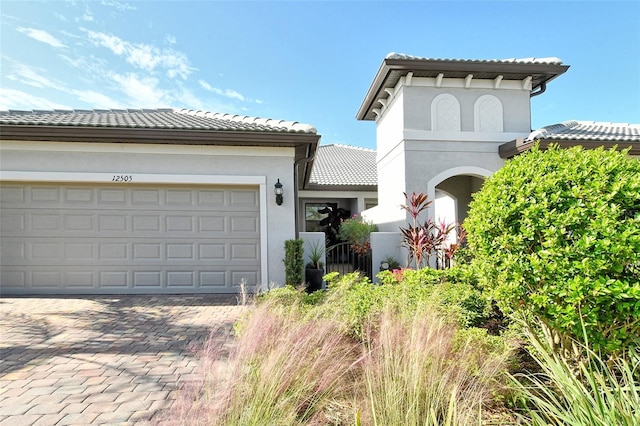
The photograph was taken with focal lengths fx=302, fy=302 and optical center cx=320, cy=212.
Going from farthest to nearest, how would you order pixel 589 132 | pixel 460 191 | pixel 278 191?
pixel 460 191 < pixel 589 132 < pixel 278 191

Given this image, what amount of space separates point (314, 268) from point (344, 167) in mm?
10371

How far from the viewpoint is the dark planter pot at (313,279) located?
7.46 metres

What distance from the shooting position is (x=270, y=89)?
1261cm

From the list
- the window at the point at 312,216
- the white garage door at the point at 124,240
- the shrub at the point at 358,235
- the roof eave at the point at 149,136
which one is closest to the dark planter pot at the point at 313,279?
the white garage door at the point at 124,240

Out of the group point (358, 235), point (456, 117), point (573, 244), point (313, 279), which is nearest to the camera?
point (573, 244)

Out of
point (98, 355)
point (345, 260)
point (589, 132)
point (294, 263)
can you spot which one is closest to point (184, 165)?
point (294, 263)

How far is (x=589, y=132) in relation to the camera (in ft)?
31.3

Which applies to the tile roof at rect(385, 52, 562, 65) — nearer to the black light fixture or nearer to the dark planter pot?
the black light fixture

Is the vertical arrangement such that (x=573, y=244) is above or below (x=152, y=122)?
below

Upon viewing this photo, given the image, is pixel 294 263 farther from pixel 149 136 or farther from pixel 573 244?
pixel 573 244

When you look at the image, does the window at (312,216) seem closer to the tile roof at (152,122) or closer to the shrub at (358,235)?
the shrub at (358,235)

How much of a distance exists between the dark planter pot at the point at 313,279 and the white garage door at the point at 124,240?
1219 millimetres

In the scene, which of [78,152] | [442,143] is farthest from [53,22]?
[442,143]

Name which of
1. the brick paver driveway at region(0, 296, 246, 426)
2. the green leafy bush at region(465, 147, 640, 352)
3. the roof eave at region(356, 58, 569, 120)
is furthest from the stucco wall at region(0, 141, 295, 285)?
the green leafy bush at region(465, 147, 640, 352)
